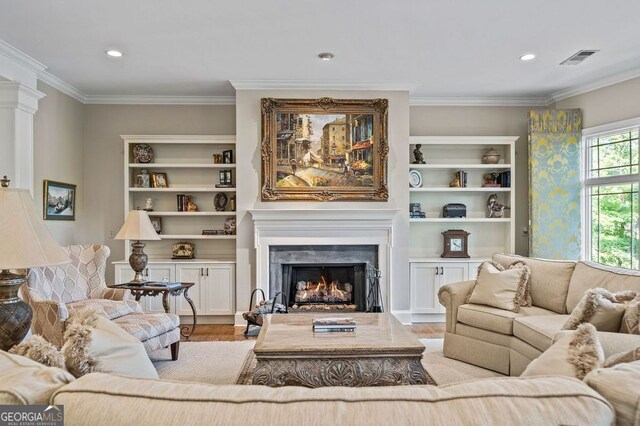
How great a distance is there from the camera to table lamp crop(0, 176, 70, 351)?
5.77 feet

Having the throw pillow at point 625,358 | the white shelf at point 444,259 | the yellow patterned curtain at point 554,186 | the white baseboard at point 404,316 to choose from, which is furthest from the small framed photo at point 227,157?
the throw pillow at point 625,358

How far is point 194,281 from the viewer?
204 inches

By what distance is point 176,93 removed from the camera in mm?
5430

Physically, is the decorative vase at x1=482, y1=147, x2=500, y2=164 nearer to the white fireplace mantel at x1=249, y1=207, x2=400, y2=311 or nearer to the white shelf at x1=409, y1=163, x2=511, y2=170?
the white shelf at x1=409, y1=163, x2=511, y2=170

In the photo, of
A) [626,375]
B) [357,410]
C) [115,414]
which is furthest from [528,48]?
[115,414]

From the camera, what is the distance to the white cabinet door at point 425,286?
523 cm

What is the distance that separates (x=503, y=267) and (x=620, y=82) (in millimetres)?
2749

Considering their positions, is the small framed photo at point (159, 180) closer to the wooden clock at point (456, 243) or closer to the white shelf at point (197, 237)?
the white shelf at point (197, 237)

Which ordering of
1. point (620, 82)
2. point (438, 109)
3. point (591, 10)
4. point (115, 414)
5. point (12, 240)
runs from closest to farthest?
1. point (115, 414)
2. point (12, 240)
3. point (591, 10)
4. point (620, 82)
5. point (438, 109)

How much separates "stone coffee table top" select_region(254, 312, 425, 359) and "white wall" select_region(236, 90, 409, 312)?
1.95 m

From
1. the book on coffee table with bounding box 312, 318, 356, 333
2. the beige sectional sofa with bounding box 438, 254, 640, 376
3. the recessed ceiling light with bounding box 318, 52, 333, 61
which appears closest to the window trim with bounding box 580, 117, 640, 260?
Answer: the beige sectional sofa with bounding box 438, 254, 640, 376

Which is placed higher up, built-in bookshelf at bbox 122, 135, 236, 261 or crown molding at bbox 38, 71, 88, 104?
crown molding at bbox 38, 71, 88, 104

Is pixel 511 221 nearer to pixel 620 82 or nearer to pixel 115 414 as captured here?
pixel 620 82

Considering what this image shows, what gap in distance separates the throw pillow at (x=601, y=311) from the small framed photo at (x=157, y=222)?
4.60 m
